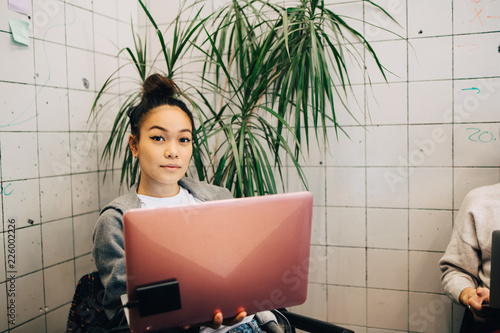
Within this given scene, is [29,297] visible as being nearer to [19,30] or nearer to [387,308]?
[19,30]

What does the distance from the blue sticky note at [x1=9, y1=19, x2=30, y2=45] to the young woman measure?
0.58 meters

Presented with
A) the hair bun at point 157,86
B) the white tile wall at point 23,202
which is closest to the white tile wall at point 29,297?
the white tile wall at point 23,202

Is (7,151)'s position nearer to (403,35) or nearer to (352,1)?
(352,1)

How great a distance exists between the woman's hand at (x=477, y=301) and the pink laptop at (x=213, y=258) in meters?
0.70

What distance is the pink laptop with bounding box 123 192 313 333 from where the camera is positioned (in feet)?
2.46

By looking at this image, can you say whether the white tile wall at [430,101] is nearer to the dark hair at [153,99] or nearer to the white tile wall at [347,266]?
the white tile wall at [347,266]

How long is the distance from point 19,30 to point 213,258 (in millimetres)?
1335

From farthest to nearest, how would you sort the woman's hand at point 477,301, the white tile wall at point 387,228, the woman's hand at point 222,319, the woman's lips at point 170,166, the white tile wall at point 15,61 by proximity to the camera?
the white tile wall at point 387,228
the white tile wall at point 15,61
the woman's lips at point 170,166
the woman's hand at point 477,301
the woman's hand at point 222,319

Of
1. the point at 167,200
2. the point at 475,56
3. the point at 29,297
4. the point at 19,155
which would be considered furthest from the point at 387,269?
the point at 19,155

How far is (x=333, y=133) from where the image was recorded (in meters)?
1.96

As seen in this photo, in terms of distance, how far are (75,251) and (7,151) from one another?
0.61 m

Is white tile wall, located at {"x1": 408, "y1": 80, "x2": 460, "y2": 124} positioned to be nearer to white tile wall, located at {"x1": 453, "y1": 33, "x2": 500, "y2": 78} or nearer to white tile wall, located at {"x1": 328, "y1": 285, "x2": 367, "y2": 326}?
white tile wall, located at {"x1": 453, "y1": 33, "x2": 500, "y2": 78}

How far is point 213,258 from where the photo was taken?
31.3 inches

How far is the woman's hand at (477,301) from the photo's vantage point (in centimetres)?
119
